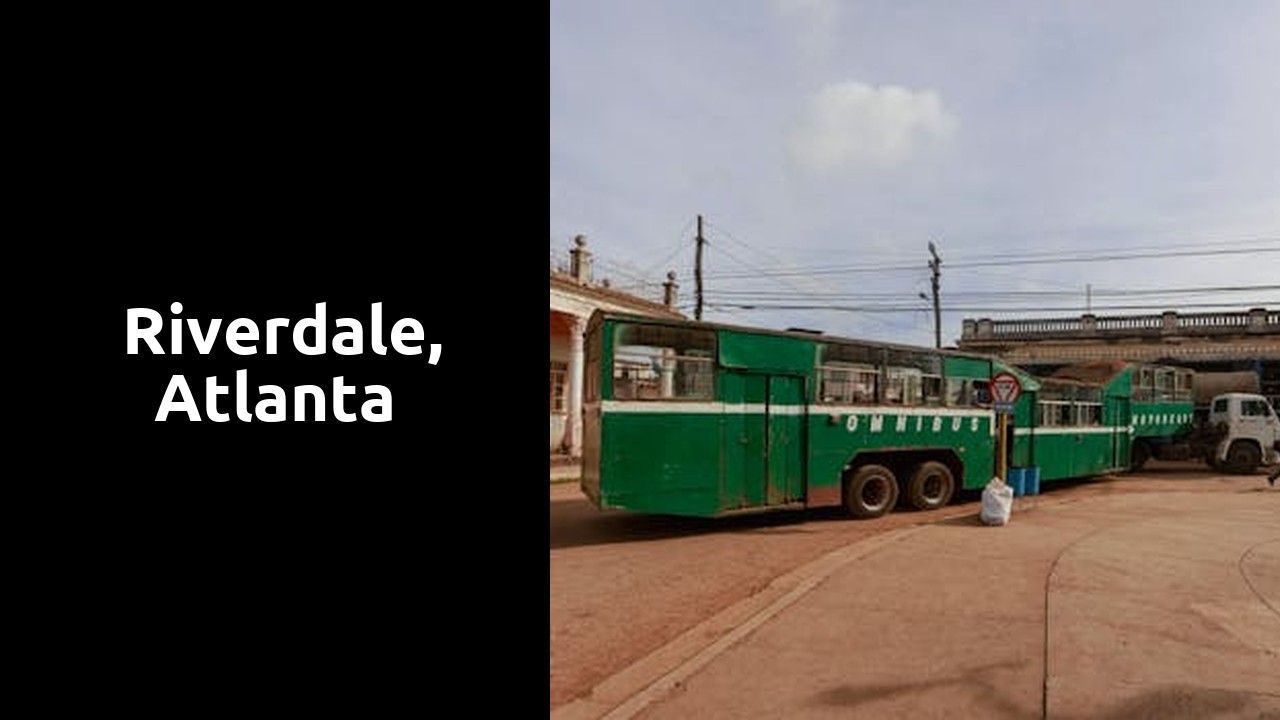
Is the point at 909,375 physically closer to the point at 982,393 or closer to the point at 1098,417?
the point at 982,393

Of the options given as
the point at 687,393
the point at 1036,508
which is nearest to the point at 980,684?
the point at 687,393

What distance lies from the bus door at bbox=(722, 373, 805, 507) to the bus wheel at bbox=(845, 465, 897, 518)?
115 centimetres

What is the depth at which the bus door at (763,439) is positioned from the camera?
1059 centimetres

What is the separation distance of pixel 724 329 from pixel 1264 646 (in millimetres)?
6465

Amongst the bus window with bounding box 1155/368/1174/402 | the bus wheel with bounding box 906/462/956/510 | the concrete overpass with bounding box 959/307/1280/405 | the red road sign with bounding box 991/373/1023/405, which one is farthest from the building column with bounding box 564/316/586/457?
the concrete overpass with bounding box 959/307/1280/405

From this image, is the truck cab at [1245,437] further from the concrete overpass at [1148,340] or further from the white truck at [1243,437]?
the concrete overpass at [1148,340]

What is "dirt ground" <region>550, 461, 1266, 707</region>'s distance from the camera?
5.82m

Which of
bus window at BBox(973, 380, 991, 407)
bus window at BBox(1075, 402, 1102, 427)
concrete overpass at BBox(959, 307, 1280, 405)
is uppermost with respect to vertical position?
concrete overpass at BBox(959, 307, 1280, 405)

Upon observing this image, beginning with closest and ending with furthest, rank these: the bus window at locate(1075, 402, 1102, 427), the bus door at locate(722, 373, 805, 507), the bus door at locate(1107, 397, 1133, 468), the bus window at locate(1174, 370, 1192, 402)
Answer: the bus door at locate(722, 373, 805, 507)
the bus window at locate(1075, 402, 1102, 427)
the bus door at locate(1107, 397, 1133, 468)
the bus window at locate(1174, 370, 1192, 402)

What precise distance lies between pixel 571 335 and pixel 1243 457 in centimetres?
1851

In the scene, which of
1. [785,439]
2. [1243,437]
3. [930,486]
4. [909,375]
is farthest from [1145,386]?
[785,439]

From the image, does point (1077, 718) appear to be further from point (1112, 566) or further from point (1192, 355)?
point (1192, 355)

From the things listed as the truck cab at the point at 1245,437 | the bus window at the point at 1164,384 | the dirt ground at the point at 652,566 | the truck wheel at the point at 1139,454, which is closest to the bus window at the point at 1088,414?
the dirt ground at the point at 652,566

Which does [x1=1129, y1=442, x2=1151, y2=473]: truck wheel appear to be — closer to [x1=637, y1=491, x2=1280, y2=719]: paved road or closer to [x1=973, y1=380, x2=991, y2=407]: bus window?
[x1=973, y1=380, x2=991, y2=407]: bus window
